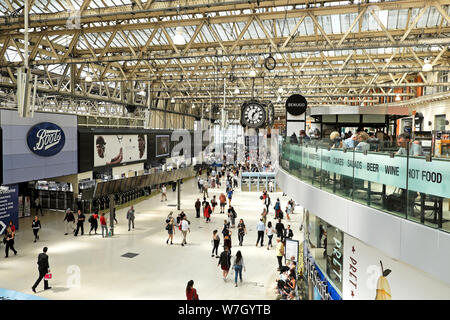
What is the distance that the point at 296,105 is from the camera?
15984mm

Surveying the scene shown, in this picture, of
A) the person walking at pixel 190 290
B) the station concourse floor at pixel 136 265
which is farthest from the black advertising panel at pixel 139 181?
the person walking at pixel 190 290

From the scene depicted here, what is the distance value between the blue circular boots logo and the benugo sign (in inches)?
579

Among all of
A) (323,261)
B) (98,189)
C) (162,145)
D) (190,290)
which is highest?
(162,145)

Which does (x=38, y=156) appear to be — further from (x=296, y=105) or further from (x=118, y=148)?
(x=296, y=105)

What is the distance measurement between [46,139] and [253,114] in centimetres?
1103

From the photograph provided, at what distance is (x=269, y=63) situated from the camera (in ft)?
51.3

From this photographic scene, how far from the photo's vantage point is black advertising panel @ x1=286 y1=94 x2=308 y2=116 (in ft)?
52.0

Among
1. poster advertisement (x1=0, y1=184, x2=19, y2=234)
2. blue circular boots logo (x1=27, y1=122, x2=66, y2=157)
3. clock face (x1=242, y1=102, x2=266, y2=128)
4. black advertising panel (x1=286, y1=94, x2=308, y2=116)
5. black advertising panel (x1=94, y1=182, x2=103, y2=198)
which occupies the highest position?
black advertising panel (x1=286, y1=94, x2=308, y2=116)

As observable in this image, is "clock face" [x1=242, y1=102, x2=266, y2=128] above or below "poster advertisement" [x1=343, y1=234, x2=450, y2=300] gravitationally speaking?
above

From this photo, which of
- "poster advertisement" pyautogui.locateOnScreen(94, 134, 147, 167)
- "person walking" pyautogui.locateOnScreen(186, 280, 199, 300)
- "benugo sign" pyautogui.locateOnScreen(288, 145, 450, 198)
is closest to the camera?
"benugo sign" pyautogui.locateOnScreen(288, 145, 450, 198)

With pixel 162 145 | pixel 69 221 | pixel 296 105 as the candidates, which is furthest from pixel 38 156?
pixel 162 145

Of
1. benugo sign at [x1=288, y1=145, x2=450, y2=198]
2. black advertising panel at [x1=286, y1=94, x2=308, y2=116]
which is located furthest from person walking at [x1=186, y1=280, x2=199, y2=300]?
black advertising panel at [x1=286, y1=94, x2=308, y2=116]

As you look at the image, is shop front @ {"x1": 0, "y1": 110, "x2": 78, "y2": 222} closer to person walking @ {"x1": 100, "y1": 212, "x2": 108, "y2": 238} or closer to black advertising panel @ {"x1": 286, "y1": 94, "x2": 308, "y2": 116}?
person walking @ {"x1": 100, "y1": 212, "x2": 108, "y2": 238}
